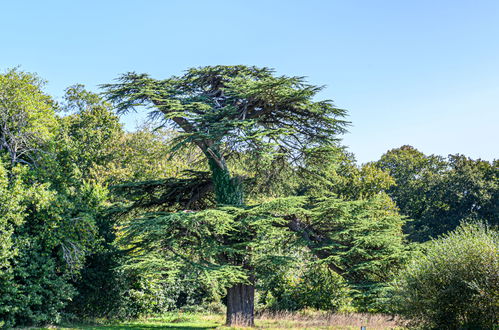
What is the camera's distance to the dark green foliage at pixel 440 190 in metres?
36.9

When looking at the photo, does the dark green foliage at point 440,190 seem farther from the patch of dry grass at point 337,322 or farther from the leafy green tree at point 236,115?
the leafy green tree at point 236,115

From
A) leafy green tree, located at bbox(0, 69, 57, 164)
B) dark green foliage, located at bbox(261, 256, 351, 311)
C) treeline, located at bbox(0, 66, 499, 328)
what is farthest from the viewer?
dark green foliage, located at bbox(261, 256, 351, 311)

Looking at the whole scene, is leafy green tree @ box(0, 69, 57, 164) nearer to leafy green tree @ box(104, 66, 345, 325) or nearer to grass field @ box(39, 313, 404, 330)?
leafy green tree @ box(104, 66, 345, 325)

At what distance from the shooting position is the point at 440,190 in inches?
1576

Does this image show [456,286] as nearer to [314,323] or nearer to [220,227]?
[314,323]

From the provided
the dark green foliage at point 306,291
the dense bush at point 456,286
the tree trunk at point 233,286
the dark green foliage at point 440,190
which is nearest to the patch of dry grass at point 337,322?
the tree trunk at point 233,286

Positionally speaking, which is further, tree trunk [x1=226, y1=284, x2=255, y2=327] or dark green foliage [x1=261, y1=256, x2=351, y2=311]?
dark green foliage [x1=261, y1=256, x2=351, y2=311]

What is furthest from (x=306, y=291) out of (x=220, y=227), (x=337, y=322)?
(x=220, y=227)

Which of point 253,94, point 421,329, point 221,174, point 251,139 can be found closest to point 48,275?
point 221,174

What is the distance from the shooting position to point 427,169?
4469cm

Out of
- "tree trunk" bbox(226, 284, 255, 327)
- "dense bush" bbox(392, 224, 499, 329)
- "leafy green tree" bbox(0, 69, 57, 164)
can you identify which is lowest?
"tree trunk" bbox(226, 284, 255, 327)

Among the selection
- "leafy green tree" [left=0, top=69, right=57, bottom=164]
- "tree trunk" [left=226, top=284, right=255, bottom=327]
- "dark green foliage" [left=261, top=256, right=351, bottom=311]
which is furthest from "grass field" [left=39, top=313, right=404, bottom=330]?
"leafy green tree" [left=0, top=69, right=57, bottom=164]

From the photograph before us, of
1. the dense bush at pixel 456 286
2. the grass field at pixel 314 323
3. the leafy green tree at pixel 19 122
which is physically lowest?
the grass field at pixel 314 323

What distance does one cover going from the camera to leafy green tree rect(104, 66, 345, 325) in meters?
14.5
